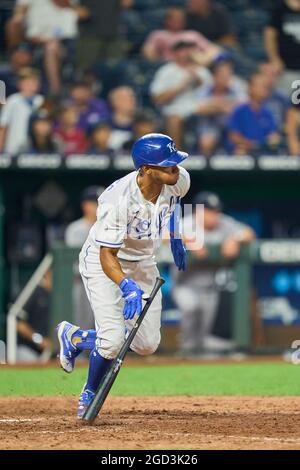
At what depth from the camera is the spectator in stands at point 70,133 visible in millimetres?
13156

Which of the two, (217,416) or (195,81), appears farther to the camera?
(195,81)

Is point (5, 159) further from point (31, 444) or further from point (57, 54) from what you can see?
point (31, 444)

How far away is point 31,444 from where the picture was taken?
217 inches

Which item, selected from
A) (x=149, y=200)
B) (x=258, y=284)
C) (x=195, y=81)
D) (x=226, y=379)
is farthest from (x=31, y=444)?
(x=195, y=81)

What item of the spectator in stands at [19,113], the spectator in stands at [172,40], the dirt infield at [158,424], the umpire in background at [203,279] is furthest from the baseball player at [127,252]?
the spectator in stands at [172,40]

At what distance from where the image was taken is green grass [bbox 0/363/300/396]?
896 centimetres

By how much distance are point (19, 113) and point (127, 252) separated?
22.1ft

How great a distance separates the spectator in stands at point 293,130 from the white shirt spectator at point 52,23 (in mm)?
3108

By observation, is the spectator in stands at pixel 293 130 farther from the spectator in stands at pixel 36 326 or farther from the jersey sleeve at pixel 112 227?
the jersey sleeve at pixel 112 227

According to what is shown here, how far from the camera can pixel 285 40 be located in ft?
46.8

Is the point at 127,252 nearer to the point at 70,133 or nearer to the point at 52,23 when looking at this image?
the point at 70,133

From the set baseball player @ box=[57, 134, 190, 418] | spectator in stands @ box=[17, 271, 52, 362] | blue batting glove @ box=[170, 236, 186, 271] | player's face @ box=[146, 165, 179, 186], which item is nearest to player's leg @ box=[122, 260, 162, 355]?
baseball player @ box=[57, 134, 190, 418]

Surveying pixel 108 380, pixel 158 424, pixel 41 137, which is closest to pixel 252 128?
pixel 41 137
